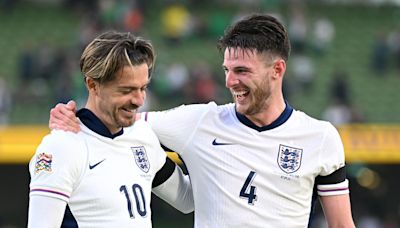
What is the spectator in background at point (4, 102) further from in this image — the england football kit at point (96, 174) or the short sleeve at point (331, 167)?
the england football kit at point (96, 174)

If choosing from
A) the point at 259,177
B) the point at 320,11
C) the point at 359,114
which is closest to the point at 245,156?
the point at 259,177

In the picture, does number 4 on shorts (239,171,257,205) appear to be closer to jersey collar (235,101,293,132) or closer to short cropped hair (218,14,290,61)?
jersey collar (235,101,293,132)

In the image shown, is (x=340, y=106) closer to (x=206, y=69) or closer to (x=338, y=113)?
(x=338, y=113)

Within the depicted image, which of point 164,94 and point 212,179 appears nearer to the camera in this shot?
point 212,179

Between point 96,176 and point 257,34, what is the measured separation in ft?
3.57

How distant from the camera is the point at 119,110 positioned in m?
4.46

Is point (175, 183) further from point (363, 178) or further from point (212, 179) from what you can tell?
Answer: point (363, 178)

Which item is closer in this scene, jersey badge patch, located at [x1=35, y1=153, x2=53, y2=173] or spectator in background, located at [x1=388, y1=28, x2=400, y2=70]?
jersey badge patch, located at [x1=35, y1=153, x2=53, y2=173]

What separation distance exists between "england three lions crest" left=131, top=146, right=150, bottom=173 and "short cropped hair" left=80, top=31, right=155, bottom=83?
0.42 metres

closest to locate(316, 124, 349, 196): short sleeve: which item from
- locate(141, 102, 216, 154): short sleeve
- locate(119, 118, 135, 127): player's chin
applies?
locate(141, 102, 216, 154): short sleeve

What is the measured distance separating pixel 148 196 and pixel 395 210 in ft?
39.9

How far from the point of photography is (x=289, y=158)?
16.4 ft

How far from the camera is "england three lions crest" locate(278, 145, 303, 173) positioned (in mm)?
4988

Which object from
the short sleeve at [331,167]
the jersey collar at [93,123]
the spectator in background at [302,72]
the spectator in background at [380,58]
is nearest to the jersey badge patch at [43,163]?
the jersey collar at [93,123]
